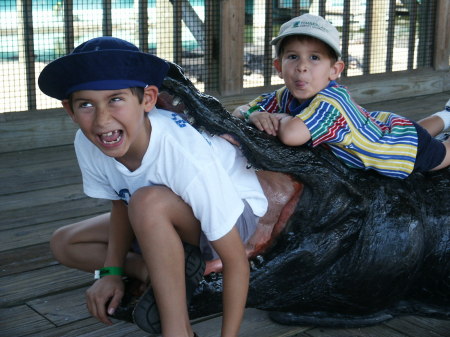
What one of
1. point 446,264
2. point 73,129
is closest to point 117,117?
point 446,264

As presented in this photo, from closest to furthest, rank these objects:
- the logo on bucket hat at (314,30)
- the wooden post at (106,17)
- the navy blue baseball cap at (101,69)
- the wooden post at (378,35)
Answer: the navy blue baseball cap at (101,69) → the logo on bucket hat at (314,30) → the wooden post at (106,17) → the wooden post at (378,35)

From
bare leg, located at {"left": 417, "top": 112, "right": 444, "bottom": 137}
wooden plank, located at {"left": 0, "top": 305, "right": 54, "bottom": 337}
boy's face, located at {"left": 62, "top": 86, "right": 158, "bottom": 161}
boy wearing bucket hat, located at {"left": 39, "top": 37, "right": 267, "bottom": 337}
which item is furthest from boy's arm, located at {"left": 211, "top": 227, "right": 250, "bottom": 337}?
bare leg, located at {"left": 417, "top": 112, "right": 444, "bottom": 137}

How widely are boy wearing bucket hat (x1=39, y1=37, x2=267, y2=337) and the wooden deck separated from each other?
40cm

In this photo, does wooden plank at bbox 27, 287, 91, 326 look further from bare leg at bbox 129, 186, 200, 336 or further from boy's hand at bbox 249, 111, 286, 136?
boy's hand at bbox 249, 111, 286, 136

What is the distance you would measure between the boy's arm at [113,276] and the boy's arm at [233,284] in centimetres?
32

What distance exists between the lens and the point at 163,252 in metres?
1.88

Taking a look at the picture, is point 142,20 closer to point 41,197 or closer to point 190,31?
point 190,31

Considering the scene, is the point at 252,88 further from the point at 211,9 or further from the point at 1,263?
the point at 1,263

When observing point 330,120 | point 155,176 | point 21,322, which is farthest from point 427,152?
point 21,322

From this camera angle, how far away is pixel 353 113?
228cm

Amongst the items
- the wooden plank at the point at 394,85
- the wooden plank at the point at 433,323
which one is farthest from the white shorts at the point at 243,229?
the wooden plank at the point at 394,85

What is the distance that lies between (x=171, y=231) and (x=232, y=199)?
0.58ft

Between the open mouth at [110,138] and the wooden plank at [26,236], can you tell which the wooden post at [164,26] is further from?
the open mouth at [110,138]

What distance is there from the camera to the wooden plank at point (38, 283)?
2.58m
